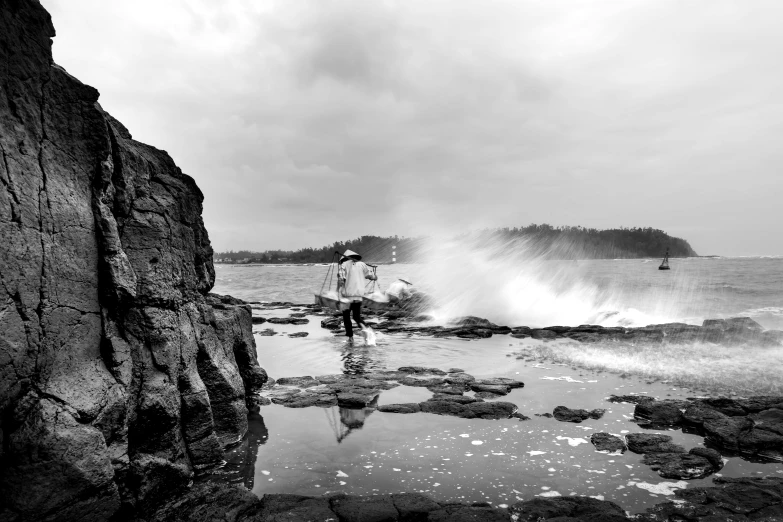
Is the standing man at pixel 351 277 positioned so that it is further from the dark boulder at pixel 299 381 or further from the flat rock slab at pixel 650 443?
the flat rock slab at pixel 650 443

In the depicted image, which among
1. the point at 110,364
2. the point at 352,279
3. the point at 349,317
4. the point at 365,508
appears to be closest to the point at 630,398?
the point at 365,508

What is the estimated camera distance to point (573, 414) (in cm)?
698

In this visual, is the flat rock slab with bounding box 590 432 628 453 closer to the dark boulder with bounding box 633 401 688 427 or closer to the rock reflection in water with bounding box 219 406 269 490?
the dark boulder with bounding box 633 401 688 427

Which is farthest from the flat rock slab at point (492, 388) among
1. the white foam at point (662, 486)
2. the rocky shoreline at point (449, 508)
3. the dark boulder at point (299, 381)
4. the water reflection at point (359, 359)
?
the rocky shoreline at point (449, 508)

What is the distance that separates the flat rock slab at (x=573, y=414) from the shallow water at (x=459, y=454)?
0.13m

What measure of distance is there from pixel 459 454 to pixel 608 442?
197cm

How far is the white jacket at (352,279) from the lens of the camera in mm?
14289

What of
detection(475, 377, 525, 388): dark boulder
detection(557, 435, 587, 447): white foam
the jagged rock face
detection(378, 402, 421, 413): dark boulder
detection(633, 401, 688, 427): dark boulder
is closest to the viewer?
the jagged rock face

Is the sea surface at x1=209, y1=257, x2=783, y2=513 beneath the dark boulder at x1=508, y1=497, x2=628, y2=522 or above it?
beneath

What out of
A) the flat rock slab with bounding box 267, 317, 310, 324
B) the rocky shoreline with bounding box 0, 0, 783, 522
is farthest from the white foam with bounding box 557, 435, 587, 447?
the flat rock slab with bounding box 267, 317, 310, 324

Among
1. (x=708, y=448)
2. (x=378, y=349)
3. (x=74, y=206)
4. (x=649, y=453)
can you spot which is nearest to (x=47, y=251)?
(x=74, y=206)

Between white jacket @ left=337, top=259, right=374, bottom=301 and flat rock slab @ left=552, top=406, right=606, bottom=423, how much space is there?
8118 mm

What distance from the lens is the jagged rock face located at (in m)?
3.61

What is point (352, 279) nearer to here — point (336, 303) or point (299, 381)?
point (336, 303)
